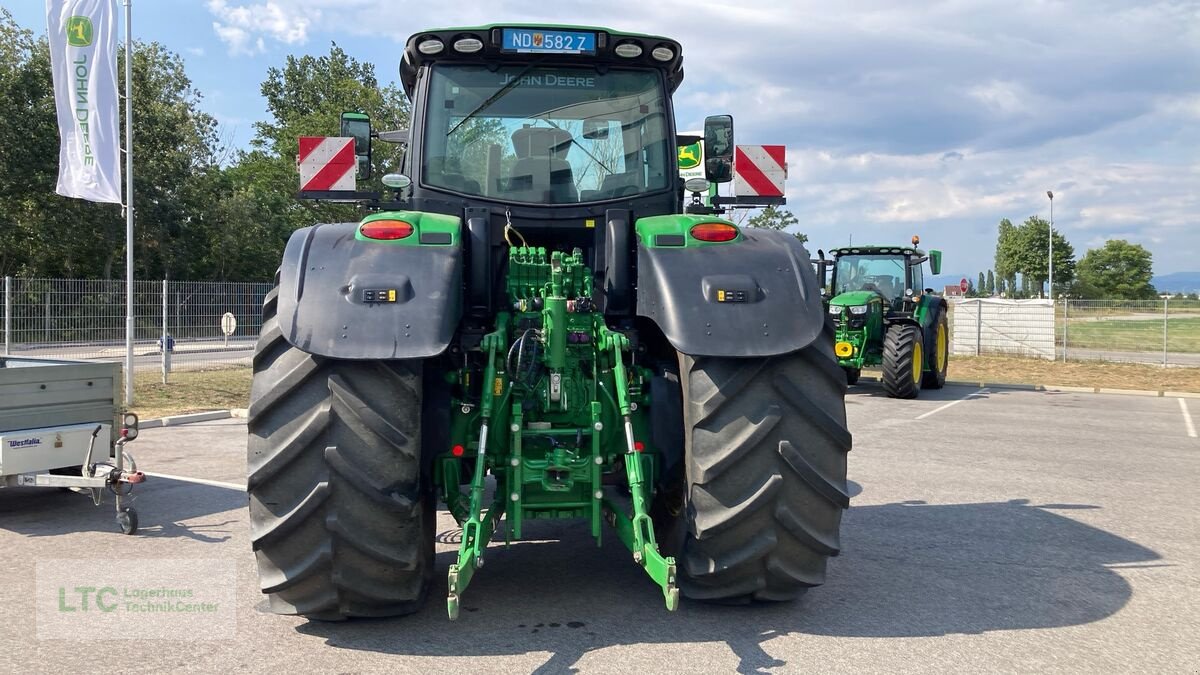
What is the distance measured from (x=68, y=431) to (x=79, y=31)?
7659 millimetres

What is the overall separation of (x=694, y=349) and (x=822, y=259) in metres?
13.2

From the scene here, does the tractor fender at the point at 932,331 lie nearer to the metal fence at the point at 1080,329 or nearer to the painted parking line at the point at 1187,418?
the painted parking line at the point at 1187,418

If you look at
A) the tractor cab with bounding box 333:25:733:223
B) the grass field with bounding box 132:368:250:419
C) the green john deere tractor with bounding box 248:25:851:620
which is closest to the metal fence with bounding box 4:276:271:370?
the grass field with bounding box 132:368:250:419

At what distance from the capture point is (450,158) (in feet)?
15.6

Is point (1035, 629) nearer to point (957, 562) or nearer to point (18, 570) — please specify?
point (957, 562)

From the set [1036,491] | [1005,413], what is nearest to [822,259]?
[1005,413]

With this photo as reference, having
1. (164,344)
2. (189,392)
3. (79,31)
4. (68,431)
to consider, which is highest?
(79,31)

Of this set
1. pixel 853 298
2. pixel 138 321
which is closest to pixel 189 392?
pixel 138 321

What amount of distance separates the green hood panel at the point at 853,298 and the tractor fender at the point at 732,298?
11.7 m

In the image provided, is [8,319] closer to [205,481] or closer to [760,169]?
[205,481]

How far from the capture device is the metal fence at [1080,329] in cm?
2408

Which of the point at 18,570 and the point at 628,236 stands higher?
the point at 628,236

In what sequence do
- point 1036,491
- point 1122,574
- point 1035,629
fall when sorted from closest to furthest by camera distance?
point 1035,629 < point 1122,574 < point 1036,491

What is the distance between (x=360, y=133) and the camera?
17.4 feet
